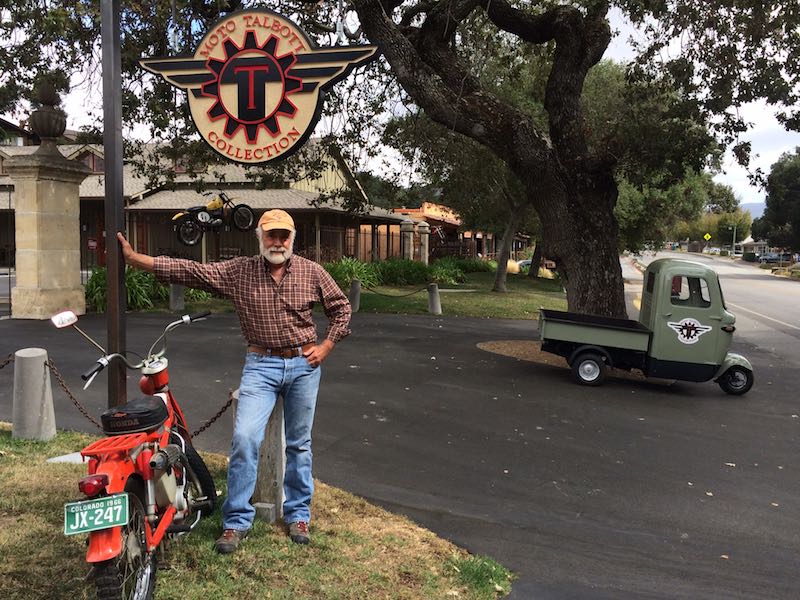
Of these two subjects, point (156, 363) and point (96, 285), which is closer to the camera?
point (156, 363)

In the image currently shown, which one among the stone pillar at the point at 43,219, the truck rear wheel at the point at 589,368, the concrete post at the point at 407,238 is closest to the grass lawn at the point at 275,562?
the truck rear wheel at the point at 589,368

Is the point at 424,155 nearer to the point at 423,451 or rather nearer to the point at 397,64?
the point at 397,64

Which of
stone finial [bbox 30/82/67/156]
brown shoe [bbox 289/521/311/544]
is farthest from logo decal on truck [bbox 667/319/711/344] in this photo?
stone finial [bbox 30/82/67/156]

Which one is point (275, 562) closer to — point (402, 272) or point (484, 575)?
point (484, 575)

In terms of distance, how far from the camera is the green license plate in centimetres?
259

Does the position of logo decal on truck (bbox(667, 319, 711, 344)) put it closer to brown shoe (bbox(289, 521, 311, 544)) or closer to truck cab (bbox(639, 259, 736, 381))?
truck cab (bbox(639, 259, 736, 381))

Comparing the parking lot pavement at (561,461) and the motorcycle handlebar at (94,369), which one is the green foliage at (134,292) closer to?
the parking lot pavement at (561,461)

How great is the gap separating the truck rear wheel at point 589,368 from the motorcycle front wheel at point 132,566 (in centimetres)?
677

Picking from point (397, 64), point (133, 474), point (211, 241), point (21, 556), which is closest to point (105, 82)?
point (133, 474)

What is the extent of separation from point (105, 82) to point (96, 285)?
1264cm

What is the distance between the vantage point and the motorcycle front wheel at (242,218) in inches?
597

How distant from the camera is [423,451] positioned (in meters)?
5.73

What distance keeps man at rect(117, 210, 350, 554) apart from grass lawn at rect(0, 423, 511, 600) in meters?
0.16

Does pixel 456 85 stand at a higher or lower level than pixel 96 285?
higher
